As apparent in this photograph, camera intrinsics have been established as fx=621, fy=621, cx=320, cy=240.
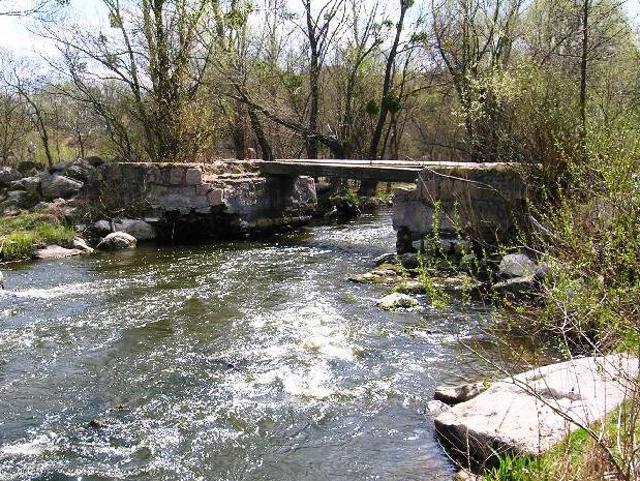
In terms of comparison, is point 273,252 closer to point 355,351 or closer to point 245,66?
point 355,351

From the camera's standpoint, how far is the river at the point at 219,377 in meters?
4.18

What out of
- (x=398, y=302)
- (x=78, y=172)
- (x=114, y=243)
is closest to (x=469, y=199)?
(x=398, y=302)

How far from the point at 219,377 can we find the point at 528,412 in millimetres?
2811

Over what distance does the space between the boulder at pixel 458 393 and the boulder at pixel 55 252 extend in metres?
8.55

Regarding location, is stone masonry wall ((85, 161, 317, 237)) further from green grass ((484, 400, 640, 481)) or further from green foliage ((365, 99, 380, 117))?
green grass ((484, 400, 640, 481))

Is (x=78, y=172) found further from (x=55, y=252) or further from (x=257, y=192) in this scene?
(x=257, y=192)

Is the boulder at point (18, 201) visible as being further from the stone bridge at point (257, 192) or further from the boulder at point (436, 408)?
the boulder at point (436, 408)

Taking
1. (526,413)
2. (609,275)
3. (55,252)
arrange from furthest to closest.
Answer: (55,252), (526,413), (609,275)

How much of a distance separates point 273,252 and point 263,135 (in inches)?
307

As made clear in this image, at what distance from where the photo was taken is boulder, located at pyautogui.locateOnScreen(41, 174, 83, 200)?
14008 millimetres

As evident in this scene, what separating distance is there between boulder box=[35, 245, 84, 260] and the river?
5.27ft

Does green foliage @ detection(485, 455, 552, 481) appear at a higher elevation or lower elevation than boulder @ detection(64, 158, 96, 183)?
lower

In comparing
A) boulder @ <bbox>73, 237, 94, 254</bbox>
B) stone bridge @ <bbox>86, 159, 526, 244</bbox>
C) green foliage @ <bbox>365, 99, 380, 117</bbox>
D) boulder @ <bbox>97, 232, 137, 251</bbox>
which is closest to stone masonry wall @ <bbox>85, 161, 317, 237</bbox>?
stone bridge @ <bbox>86, 159, 526, 244</bbox>

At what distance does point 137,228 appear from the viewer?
42.3 feet
